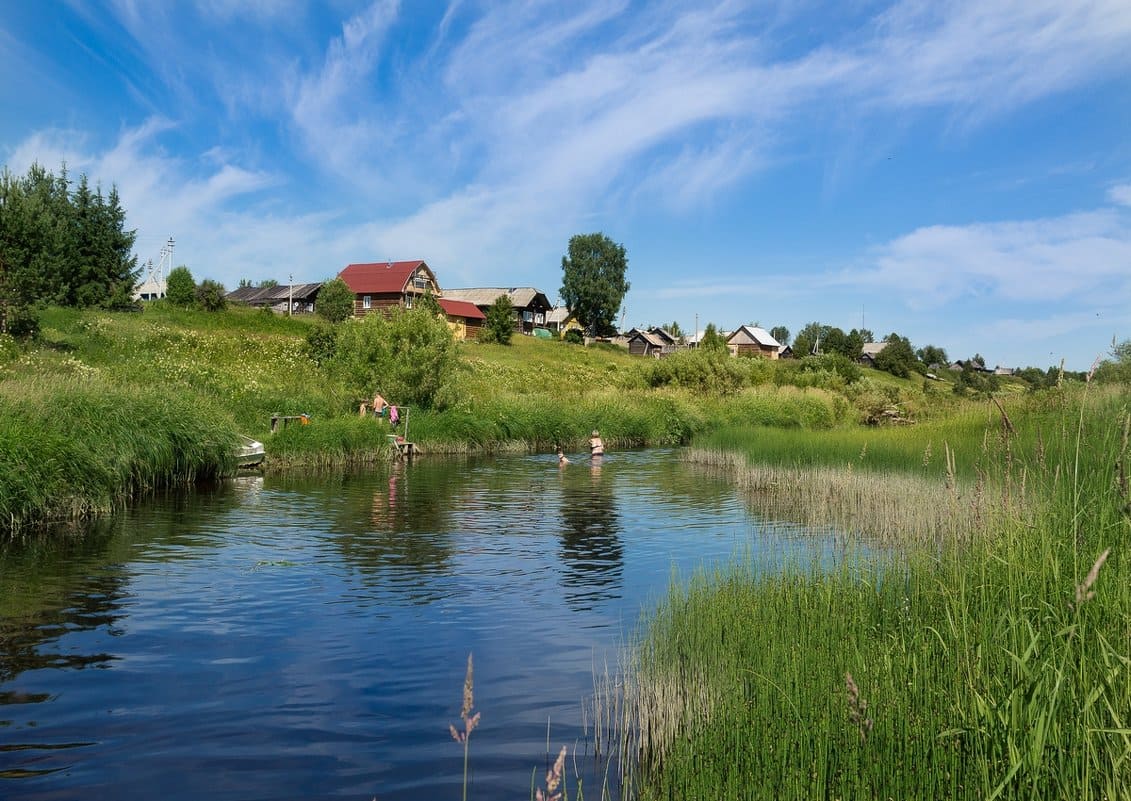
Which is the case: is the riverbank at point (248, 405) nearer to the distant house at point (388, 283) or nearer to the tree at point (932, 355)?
the distant house at point (388, 283)

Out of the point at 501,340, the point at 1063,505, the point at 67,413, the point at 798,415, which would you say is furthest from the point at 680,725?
the point at 501,340

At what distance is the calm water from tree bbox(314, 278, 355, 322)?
60891 mm

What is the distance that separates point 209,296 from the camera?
73938mm

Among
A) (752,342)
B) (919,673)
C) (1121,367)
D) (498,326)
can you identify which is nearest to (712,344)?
(498,326)

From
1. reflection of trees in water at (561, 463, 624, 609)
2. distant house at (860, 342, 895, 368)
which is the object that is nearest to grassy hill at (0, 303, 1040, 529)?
reflection of trees in water at (561, 463, 624, 609)

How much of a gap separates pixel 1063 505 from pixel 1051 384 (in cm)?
1677

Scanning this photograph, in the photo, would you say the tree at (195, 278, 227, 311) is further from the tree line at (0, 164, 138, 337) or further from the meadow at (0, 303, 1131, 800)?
the meadow at (0, 303, 1131, 800)

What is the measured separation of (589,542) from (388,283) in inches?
3503

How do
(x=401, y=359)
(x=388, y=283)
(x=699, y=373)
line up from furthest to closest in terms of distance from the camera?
(x=388, y=283) < (x=699, y=373) < (x=401, y=359)

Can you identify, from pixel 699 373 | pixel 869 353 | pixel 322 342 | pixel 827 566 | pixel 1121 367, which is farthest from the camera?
pixel 869 353

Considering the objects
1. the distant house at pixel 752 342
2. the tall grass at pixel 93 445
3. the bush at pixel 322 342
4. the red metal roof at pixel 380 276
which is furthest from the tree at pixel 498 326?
the tall grass at pixel 93 445

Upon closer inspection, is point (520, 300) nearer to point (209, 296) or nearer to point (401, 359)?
point (209, 296)

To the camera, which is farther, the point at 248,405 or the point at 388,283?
the point at 388,283

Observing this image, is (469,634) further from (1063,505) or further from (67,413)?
(67,413)
